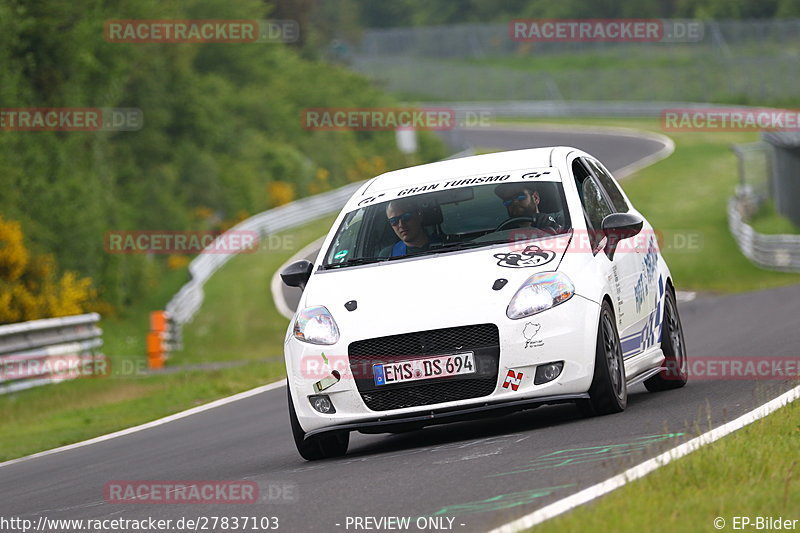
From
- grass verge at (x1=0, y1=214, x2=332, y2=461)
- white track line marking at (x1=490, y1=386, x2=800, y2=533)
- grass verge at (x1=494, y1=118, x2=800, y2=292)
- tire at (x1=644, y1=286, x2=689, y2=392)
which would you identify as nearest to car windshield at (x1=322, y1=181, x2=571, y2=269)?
tire at (x1=644, y1=286, x2=689, y2=392)

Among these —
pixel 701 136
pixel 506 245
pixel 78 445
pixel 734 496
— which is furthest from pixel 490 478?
pixel 701 136

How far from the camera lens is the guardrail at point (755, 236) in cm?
3359

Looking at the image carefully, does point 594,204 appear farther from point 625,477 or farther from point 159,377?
point 159,377

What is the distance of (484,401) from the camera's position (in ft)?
28.0

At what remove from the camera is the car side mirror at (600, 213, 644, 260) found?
9375 millimetres

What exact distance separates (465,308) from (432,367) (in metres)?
0.39

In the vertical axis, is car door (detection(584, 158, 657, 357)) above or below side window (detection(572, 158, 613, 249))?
below

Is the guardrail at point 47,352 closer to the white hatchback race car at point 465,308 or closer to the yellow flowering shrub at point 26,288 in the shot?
the yellow flowering shrub at point 26,288

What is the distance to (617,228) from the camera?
9375mm

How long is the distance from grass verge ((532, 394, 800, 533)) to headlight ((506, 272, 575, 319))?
1.64 metres

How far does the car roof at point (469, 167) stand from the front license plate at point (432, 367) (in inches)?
74.5

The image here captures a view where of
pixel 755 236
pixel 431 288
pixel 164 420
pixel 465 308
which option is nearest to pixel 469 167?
pixel 431 288

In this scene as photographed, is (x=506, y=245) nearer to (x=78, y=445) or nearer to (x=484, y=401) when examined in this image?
(x=484, y=401)

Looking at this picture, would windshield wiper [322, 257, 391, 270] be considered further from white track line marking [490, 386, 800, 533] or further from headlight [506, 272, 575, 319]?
white track line marking [490, 386, 800, 533]
